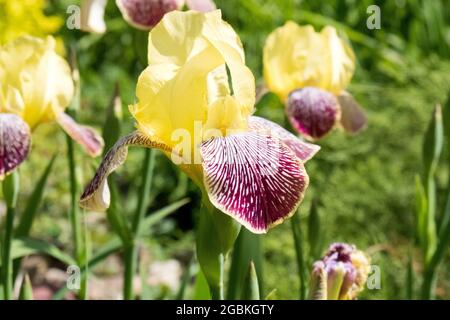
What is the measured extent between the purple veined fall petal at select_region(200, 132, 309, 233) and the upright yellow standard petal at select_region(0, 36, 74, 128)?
1.99 ft

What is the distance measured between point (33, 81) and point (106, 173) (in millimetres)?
564

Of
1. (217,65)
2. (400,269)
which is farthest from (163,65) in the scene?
(400,269)

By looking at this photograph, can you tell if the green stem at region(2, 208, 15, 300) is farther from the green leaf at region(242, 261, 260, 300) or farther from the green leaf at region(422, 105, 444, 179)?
the green leaf at region(422, 105, 444, 179)

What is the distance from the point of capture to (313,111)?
1.95m

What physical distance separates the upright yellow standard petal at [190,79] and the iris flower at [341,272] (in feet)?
1.15

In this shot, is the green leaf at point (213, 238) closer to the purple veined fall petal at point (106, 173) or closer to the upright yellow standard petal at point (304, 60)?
the purple veined fall petal at point (106, 173)

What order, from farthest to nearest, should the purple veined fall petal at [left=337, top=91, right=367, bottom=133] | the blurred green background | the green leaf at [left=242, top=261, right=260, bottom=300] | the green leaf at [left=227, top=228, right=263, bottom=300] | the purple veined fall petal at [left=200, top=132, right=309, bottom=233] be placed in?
the blurred green background
the purple veined fall petal at [left=337, top=91, right=367, bottom=133]
the green leaf at [left=227, top=228, right=263, bottom=300]
the green leaf at [left=242, top=261, right=260, bottom=300]
the purple veined fall petal at [left=200, top=132, right=309, bottom=233]

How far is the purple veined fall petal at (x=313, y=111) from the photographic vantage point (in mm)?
1946

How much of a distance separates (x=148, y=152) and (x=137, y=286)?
4.29ft

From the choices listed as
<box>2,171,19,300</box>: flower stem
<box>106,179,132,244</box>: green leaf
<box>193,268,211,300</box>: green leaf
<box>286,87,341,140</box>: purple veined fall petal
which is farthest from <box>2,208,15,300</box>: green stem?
<box>286,87,341,140</box>: purple veined fall petal

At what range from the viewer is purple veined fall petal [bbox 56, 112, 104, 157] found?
1.74m

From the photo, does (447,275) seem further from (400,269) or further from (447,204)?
(447,204)

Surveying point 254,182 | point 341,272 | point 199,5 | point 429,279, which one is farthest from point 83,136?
point 429,279

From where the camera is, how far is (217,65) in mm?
1272
